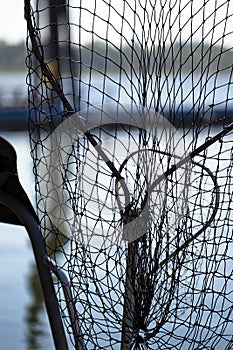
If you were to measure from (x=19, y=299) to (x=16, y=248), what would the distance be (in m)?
0.74

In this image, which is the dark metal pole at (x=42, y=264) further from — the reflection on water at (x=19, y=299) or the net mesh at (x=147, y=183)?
the reflection on water at (x=19, y=299)

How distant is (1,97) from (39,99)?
4.92 metres

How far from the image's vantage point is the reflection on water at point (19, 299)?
8.83ft

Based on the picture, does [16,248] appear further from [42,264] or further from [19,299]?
[42,264]

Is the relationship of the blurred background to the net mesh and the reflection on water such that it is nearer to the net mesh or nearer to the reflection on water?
the reflection on water

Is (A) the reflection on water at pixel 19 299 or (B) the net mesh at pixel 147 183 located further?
(A) the reflection on water at pixel 19 299

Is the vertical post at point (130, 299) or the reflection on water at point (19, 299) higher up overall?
the reflection on water at point (19, 299)

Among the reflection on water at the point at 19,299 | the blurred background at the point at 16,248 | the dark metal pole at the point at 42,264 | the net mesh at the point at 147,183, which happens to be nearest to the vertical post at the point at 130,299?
the net mesh at the point at 147,183

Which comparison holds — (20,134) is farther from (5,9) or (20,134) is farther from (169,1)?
(169,1)

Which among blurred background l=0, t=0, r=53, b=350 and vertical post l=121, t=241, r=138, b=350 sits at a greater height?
blurred background l=0, t=0, r=53, b=350

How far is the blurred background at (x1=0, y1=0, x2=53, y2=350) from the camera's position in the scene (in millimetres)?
2749

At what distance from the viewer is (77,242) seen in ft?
4.29

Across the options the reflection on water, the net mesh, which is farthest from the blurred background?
the net mesh

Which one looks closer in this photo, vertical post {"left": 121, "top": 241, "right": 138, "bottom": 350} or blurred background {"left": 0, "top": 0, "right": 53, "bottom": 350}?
vertical post {"left": 121, "top": 241, "right": 138, "bottom": 350}
